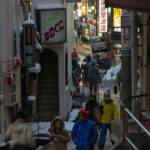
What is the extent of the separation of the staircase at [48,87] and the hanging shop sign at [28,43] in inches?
137

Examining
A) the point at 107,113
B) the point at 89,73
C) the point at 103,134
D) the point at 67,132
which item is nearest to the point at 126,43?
the point at 107,113

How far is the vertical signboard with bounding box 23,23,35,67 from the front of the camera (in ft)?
50.1

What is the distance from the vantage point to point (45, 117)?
18359 millimetres

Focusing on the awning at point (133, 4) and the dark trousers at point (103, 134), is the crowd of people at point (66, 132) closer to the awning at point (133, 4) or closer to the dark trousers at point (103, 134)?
the dark trousers at point (103, 134)

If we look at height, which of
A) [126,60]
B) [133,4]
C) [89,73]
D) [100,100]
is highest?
[133,4]

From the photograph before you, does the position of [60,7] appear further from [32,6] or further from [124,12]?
[124,12]

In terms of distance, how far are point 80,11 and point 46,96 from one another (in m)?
53.3

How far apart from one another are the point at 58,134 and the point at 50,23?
9.42 m

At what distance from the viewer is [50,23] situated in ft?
57.6

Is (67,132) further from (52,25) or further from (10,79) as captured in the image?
(52,25)

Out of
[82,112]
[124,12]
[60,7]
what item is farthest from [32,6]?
[82,112]

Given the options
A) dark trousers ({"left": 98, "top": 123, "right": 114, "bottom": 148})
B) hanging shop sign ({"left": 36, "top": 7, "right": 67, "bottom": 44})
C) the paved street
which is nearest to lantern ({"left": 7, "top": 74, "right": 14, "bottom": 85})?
the paved street

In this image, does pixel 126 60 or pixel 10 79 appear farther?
pixel 10 79

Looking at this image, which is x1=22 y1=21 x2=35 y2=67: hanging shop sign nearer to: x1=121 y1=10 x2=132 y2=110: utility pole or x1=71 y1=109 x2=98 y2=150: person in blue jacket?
x1=121 y1=10 x2=132 y2=110: utility pole
